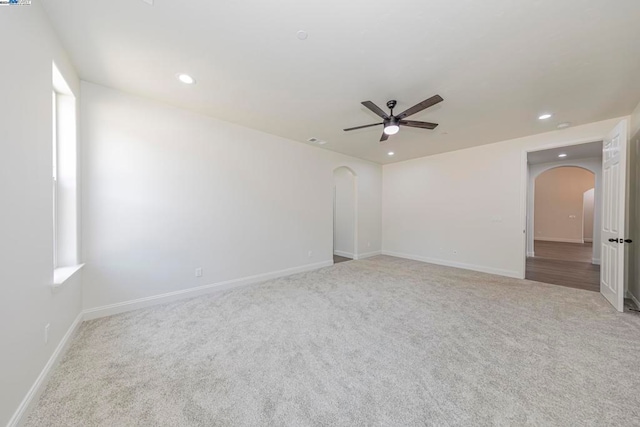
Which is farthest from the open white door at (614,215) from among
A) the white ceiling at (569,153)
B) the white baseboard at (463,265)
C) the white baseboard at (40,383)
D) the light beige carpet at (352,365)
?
the white baseboard at (40,383)

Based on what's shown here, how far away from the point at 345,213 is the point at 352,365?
15.6ft

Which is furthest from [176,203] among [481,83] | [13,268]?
[481,83]

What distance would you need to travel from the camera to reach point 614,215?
3.10 m

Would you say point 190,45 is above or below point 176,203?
above

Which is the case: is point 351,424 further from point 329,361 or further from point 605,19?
point 605,19

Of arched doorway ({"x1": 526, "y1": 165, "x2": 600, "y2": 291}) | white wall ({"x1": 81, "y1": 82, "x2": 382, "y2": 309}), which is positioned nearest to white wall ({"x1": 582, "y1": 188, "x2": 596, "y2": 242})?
arched doorway ({"x1": 526, "y1": 165, "x2": 600, "y2": 291})

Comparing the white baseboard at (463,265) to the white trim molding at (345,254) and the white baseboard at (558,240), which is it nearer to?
the white trim molding at (345,254)

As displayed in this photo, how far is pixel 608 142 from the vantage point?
3.34 m

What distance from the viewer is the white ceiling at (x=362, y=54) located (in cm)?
166

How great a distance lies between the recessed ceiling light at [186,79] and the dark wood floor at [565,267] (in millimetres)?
6363

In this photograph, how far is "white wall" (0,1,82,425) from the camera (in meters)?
1.29

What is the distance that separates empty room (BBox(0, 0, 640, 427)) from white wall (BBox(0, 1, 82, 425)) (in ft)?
0.06

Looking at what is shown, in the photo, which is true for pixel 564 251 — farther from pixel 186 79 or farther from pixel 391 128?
pixel 186 79

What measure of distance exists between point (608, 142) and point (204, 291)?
635 centimetres
